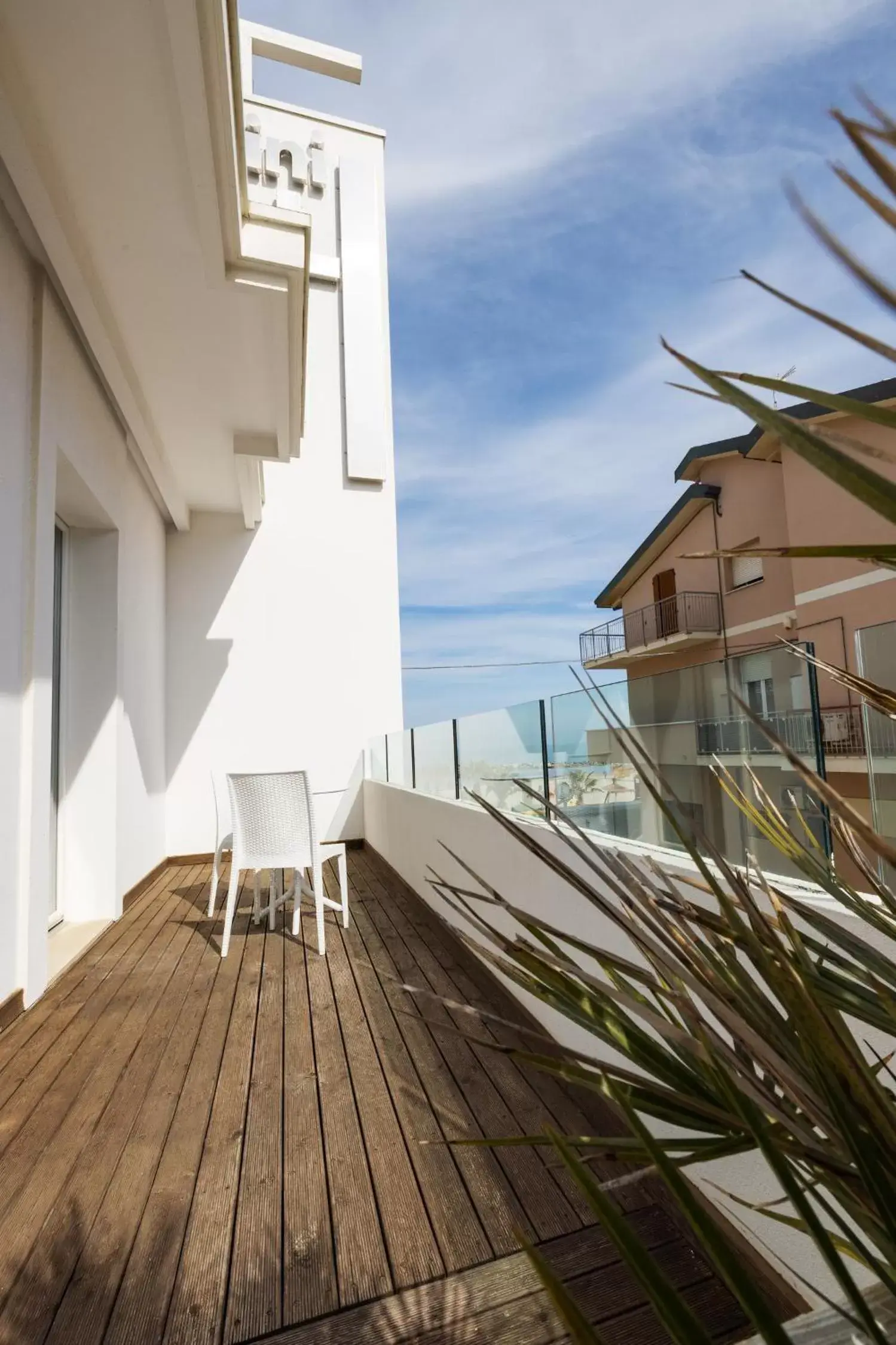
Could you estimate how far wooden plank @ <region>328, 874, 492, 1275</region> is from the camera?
4.62 feet

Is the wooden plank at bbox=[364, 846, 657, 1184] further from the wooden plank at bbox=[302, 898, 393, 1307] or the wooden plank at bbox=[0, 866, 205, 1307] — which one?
the wooden plank at bbox=[0, 866, 205, 1307]

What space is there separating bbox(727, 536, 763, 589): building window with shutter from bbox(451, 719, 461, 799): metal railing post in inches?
387

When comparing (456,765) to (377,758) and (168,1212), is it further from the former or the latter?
(377,758)

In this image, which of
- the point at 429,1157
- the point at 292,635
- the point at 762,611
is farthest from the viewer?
the point at 762,611

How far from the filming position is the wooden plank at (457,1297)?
122 centimetres

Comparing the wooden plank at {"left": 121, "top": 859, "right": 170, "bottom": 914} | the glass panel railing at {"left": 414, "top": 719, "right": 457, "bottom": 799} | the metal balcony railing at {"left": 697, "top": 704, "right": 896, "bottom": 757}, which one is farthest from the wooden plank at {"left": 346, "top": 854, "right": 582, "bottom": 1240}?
the wooden plank at {"left": 121, "top": 859, "right": 170, "bottom": 914}

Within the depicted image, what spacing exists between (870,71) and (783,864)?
1178 millimetres

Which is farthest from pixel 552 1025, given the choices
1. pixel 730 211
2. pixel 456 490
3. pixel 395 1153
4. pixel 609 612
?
pixel 456 490

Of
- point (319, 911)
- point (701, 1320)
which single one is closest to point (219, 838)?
point (319, 911)

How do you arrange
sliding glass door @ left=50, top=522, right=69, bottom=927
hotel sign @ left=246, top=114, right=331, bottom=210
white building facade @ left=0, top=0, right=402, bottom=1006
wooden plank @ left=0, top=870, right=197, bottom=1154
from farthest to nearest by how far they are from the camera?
hotel sign @ left=246, top=114, right=331, bottom=210 < sliding glass door @ left=50, top=522, right=69, bottom=927 < white building facade @ left=0, top=0, right=402, bottom=1006 < wooden plank @ left=0, top=870, right=197, bottom=1154

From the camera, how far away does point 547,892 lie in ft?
7.26

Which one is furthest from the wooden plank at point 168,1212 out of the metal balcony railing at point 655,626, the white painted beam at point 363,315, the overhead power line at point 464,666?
the metal balcony railing at point 655,626

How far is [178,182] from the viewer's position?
99.2 inches

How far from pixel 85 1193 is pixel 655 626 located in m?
14.4
